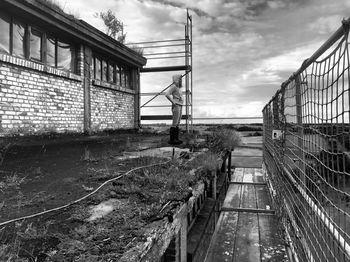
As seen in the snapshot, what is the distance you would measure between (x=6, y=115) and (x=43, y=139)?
3.46ft

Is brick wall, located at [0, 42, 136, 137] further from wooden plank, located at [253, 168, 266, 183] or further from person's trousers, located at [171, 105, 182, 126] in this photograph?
wooden plank, located at [253, 168, 266, 183]

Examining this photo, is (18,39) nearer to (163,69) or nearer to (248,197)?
(248,197)

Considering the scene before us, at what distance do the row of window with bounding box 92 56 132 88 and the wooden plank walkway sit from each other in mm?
6546

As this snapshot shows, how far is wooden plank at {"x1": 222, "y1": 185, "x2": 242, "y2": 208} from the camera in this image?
246 inches

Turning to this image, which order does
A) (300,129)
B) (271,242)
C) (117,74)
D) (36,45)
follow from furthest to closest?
(117,74)
(36,45)
(271,242)
(300,129)

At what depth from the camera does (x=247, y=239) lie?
14.7 feet

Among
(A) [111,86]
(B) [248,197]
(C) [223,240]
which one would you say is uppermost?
(A) [111,86]

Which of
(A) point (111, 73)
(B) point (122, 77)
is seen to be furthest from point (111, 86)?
(B) point (122, 77)

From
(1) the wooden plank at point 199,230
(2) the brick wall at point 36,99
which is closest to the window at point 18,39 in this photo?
(2) the brick wall at point 36,99

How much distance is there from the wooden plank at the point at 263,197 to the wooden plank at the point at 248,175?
0.83 metres

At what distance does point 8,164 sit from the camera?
3.70 m

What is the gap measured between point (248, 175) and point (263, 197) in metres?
2.47

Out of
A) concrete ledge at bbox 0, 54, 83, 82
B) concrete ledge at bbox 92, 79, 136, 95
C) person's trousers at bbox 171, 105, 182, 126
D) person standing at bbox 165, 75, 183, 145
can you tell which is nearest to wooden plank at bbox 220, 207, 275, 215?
person standing at bbox 165, 75, 183, 145

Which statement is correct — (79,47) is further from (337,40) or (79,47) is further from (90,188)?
(337,40)
